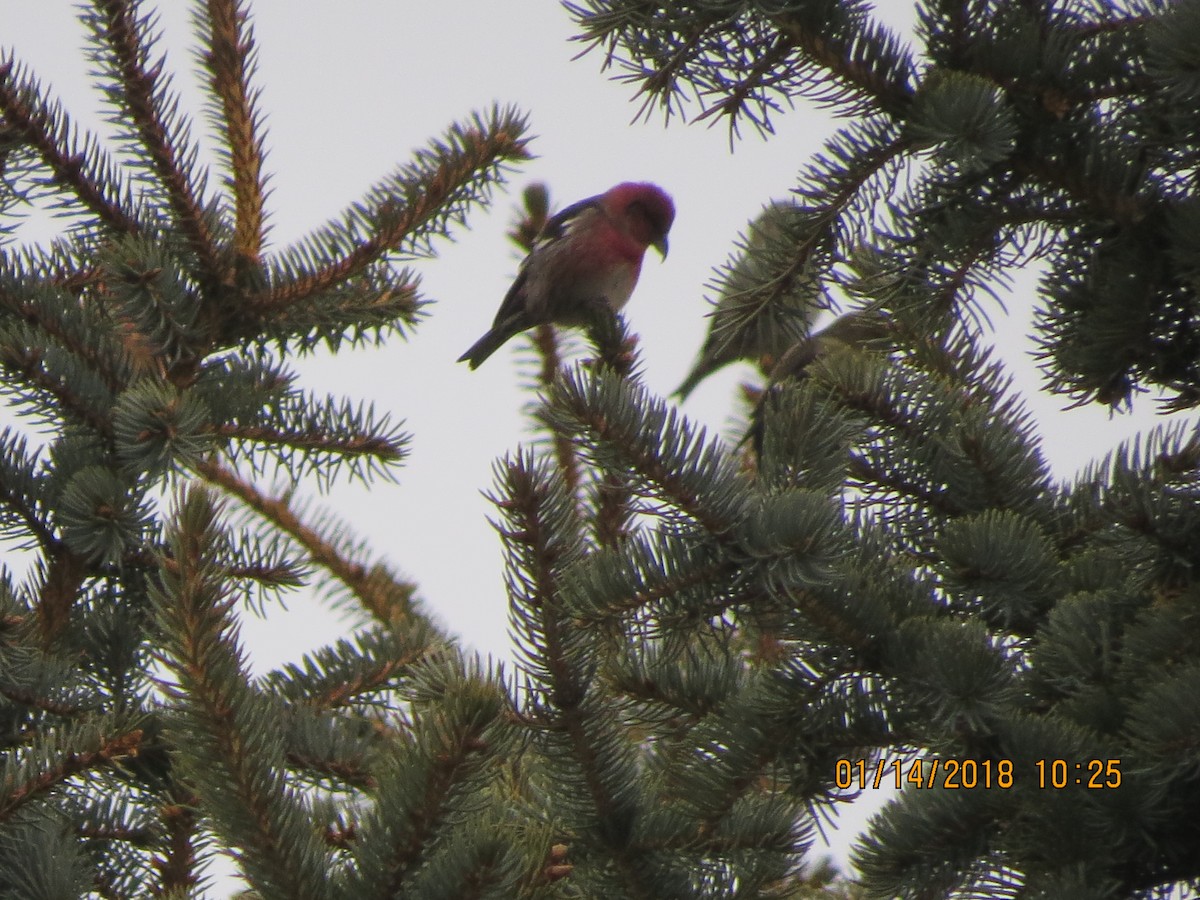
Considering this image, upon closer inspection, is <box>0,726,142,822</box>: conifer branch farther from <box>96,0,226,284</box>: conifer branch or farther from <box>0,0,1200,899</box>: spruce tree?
<box>96,0,226,284</box>: conifer branch

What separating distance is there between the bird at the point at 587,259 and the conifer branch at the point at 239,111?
6.60 feet

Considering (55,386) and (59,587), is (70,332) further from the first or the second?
(59,587)

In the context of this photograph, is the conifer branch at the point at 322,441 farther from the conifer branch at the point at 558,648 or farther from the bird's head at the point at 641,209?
the bird's head at the point at 641,209

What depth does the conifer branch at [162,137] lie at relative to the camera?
193 cm

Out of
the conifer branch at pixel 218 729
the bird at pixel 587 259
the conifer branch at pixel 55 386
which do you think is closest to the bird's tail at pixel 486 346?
the bird at pixel 587 259

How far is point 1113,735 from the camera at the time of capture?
59.8 inches

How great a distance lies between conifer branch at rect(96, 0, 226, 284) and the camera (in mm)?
1931

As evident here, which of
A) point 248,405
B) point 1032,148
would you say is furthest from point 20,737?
point 1032,148

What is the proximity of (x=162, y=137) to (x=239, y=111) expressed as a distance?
20 centimetres

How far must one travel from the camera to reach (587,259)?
466 centimetres

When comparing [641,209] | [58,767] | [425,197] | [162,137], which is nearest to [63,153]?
[162,137]

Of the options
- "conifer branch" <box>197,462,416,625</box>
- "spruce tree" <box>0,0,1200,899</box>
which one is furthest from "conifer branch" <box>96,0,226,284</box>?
"conifer branch" <box>197,462,416,625</box>

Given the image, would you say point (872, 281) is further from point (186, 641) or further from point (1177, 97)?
point (186, 641)

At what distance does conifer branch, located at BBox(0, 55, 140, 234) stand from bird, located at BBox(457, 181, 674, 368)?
2199 millimetres
